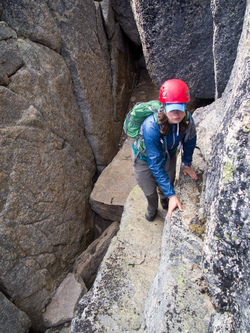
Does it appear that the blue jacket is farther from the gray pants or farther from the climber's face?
the gray pants

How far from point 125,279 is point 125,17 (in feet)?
22.8

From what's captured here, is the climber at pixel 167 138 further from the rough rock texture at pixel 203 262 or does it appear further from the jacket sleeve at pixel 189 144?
the rough rock texture at pixel 203 262

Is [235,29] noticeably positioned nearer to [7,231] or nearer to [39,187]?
[39,187]

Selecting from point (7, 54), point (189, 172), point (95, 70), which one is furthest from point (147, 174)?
point (95, 70)

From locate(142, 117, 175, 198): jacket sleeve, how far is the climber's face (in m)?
0.20

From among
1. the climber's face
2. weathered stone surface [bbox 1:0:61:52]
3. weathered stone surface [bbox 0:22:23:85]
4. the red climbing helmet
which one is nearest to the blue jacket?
the climber's face

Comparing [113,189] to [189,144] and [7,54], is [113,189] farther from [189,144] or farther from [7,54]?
[7,54]

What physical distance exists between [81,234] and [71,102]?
9.99 ft

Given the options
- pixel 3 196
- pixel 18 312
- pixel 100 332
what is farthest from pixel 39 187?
pixel 100 332

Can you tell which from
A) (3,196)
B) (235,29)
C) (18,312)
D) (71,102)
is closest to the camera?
(235,29)

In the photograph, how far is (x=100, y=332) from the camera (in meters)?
3.16

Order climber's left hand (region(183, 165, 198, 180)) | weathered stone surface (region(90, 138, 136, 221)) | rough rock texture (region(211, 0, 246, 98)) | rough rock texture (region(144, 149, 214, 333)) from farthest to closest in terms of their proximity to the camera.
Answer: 1. weathered stone surface (region(90, 138, 136, 221))
2. climber's left hand (region(183, 165, 198, 180))
3. rough rock texture (region(211, 0, 246, 98))
4. rough rock texture (region(144, 149, 214, 333))

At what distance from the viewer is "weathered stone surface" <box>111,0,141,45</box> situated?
7004 millimetres

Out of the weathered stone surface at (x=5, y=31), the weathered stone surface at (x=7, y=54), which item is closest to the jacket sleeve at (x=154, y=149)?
the weathered stone surface at (x=7, y=54)
